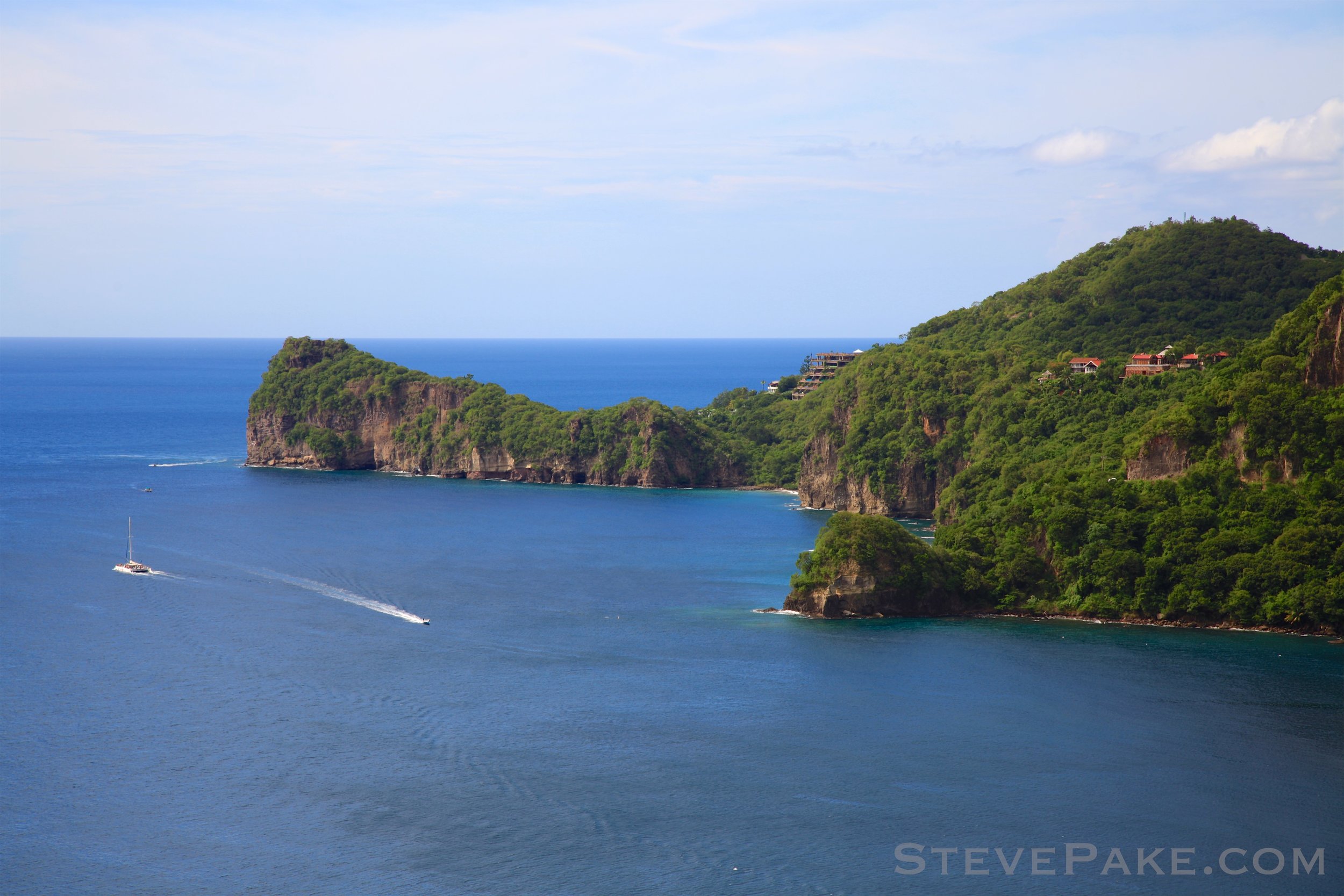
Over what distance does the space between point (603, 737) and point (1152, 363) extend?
6835 centimetres

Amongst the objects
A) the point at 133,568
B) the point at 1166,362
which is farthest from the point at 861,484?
the point at 133,568

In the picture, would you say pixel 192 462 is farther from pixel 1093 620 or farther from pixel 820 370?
pixel 1093 620

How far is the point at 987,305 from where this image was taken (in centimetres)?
14625

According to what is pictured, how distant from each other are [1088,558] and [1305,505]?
36.4 feet

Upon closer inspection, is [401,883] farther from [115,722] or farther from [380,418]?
[380,418]

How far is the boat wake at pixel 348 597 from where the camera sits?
7062 centimetres

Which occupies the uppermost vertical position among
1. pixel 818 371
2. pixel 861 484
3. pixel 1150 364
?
pixel 818 371

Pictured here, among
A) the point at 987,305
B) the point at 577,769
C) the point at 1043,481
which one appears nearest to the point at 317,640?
the point at 577,769

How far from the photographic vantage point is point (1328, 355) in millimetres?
73812

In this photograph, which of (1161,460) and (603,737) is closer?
(603,737)

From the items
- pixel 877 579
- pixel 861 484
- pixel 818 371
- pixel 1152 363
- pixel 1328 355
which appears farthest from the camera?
pixel 818 371

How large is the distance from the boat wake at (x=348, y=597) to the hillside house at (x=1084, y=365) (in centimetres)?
5883

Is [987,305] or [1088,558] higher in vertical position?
[987,305]

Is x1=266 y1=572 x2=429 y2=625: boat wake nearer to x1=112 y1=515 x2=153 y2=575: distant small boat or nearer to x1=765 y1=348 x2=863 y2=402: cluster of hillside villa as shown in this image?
x1=112 y1=515 x2=153 y2=575: distant small boat
